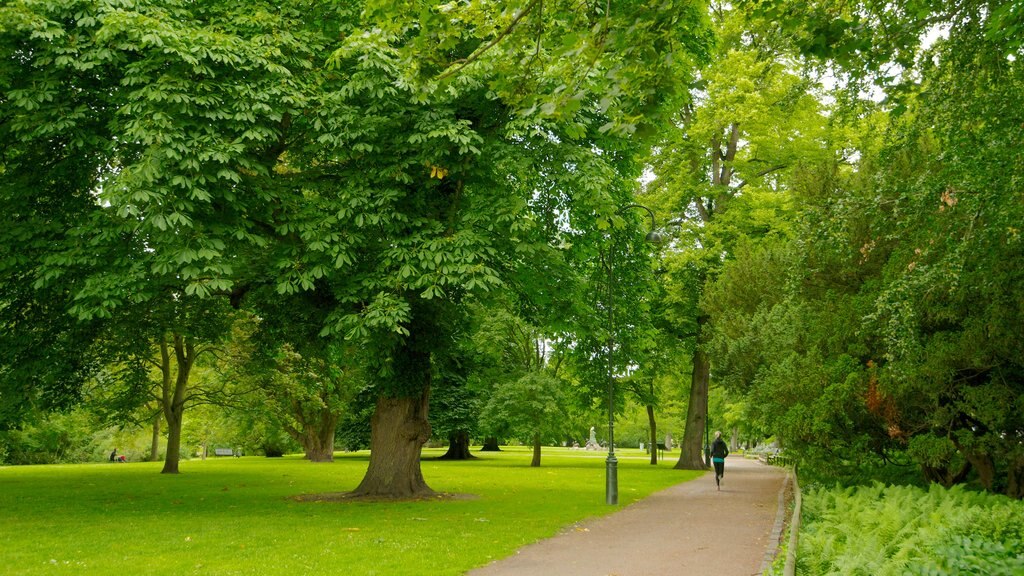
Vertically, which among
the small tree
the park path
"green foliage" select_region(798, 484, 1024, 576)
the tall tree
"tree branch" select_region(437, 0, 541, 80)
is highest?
the tall tree

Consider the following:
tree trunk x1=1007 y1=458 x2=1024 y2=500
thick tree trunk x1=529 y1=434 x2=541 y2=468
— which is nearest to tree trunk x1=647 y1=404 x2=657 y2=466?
thick tree trunk x1=529 y1=434 x2=541 y2=468

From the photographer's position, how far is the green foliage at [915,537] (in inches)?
281

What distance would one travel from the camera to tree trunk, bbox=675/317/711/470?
33.2 metres

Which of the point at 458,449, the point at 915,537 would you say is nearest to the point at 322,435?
the point at 458,449

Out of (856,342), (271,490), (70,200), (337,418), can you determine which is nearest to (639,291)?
(856,342)

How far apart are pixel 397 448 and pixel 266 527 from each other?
5.38 metres

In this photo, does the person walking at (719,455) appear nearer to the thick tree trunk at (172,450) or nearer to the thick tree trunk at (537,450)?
the thick tree trunk at (537,450)

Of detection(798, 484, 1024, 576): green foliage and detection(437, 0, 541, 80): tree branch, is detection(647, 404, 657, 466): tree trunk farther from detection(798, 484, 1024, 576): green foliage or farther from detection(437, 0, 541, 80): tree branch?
detection(437, 0, 541, 80): tree branch

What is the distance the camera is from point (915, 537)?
8.81 m

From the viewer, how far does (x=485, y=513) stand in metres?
15.5

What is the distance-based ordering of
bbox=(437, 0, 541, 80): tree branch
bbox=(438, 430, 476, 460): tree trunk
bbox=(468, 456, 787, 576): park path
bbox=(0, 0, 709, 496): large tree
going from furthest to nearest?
bbox=(438, 430, 476, 460): tree trunk
bbox=(0, 0, 709, 496): large tree
bbox=(468, 456, 787, 576): park path
bbox=(437, 0, 541, 80): tree branch

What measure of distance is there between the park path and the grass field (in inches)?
23.0

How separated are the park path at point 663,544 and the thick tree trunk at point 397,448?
5092mm

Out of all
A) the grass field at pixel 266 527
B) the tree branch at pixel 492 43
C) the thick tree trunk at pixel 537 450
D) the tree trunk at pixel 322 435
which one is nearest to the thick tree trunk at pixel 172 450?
the grass field at pixel 266 527
